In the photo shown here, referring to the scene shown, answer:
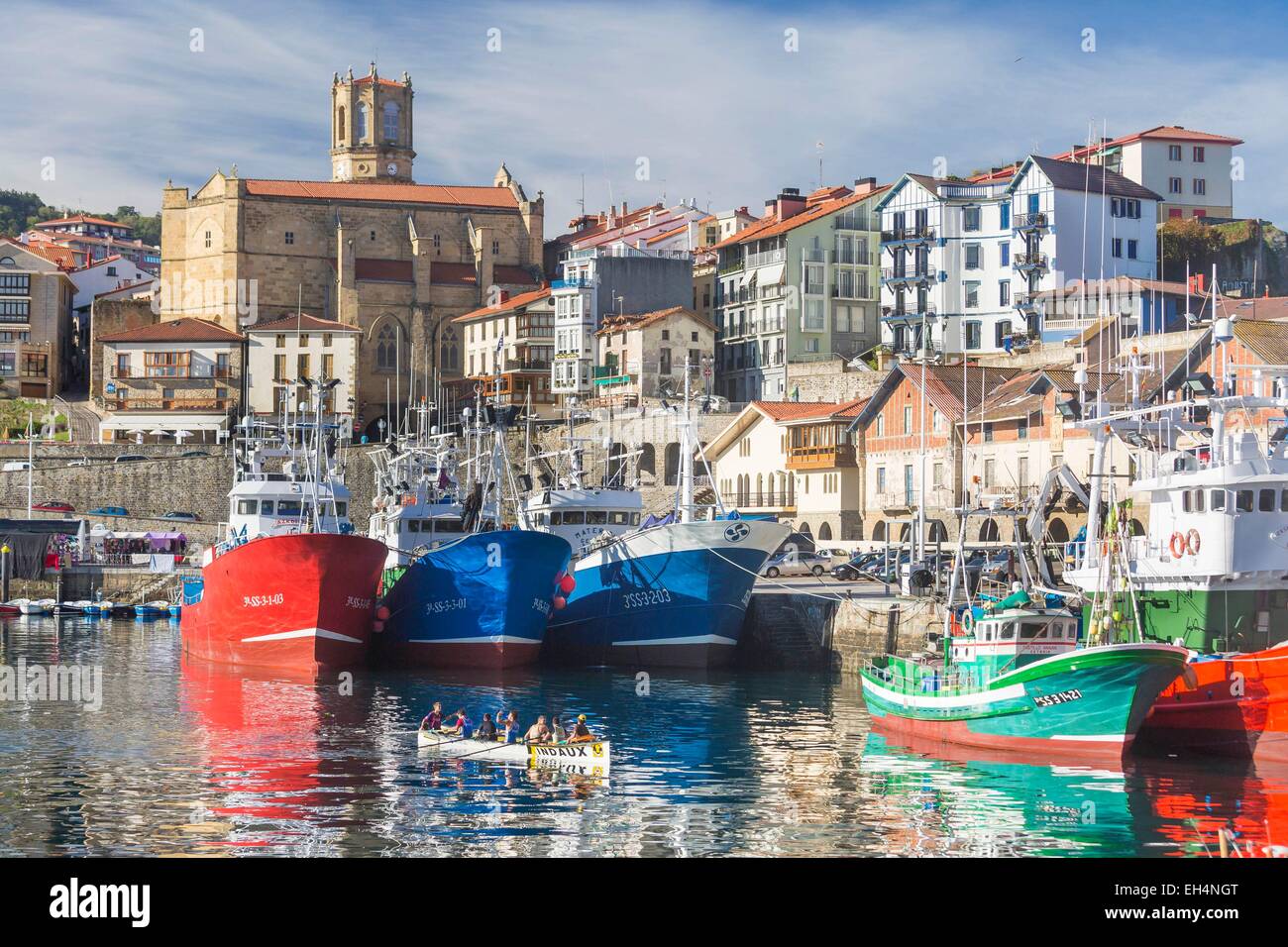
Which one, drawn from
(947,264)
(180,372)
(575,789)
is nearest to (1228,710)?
(575,789)

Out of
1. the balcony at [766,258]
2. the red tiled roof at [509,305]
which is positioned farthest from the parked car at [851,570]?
the red tiled roof at [509,305]

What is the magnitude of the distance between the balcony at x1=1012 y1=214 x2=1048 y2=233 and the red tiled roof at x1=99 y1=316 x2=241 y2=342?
54.1 metres

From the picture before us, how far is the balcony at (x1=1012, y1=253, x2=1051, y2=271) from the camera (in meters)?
88.5

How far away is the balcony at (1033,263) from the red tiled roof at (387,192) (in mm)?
53448

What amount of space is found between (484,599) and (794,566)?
16752mm

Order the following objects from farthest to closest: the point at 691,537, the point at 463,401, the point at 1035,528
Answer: the point at 463,401 < the point at 691,537 < the point at 1035,528

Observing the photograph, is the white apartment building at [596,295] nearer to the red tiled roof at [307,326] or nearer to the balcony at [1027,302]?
the red tiled roof at [307,326]

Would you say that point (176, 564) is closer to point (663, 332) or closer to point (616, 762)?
point (663, 332)

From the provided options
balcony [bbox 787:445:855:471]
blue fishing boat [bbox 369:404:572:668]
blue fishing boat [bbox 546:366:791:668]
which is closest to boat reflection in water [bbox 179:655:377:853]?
blue fishing boat [bbox 369:404:572:668]

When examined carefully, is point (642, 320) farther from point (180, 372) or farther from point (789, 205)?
point (180, 372)

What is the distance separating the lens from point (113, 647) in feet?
191

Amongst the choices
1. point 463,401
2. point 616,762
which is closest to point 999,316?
point 463,401

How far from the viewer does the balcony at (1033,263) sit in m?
88.5

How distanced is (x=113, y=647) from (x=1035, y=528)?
1308 inches
